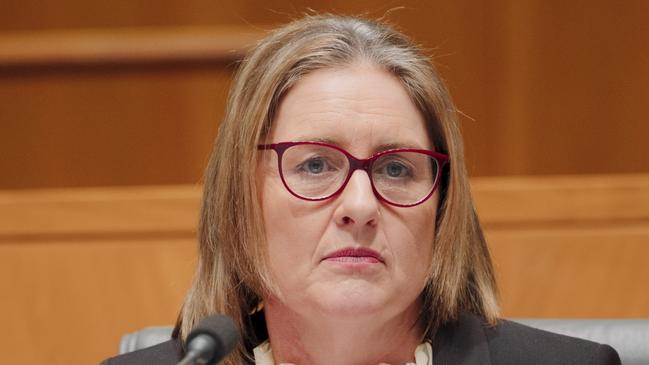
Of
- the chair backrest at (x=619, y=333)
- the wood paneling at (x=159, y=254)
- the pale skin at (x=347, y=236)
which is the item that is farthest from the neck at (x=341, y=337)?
the wood paneling at (x=159, y=254)

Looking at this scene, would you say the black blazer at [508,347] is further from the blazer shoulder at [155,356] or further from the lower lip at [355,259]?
the lower lip at [355,259]

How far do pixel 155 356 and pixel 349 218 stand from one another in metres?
0.37

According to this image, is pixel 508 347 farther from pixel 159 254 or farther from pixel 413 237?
pixel 159 254

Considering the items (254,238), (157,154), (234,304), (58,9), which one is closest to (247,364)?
(234,304)

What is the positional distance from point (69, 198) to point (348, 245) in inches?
35.6

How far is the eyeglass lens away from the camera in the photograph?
1.15 meters

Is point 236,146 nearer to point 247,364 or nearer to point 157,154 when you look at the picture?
point 247,364

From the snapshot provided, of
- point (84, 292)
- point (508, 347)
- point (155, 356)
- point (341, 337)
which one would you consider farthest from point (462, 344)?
point (84, 292)

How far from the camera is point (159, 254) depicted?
1.83 meters

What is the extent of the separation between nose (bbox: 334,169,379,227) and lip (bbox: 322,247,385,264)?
0.03 meters

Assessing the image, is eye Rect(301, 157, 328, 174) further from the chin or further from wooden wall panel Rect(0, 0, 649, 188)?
wooden wall panel Rect(0, 0, 649, 188)

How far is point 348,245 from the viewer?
1.12 meters

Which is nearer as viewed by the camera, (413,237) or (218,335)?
(218,335)

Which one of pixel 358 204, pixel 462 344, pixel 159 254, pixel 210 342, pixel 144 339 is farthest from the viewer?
pixel 159 254
